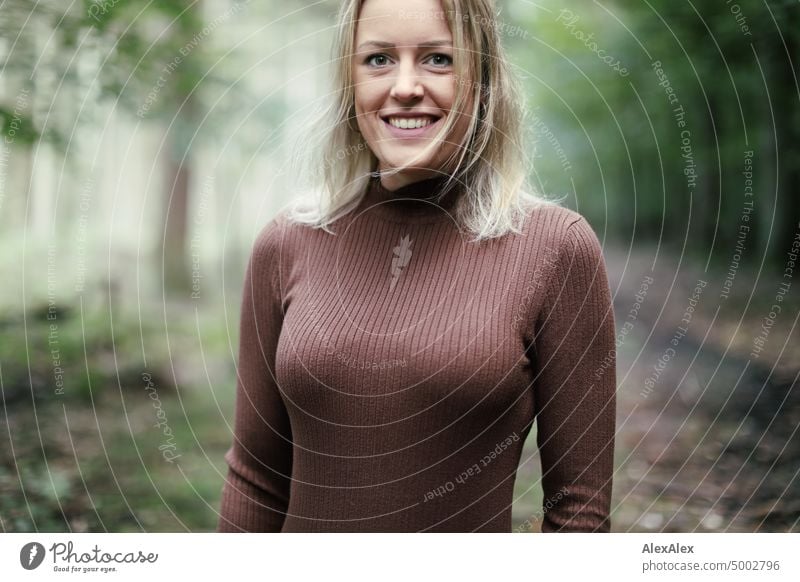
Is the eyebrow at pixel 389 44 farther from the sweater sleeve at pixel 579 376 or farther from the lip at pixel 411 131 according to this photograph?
the sweater sleeve at pixel 579 376

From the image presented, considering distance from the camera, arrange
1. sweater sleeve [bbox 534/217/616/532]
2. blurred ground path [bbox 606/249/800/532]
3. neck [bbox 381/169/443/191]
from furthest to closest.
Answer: blurred ground path [bbox 606/249/800/532] < neck [bbox 381/169/443/191] < sweater sleeve [bbox 534/217/616/532]

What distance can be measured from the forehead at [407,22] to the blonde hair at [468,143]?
0.02 m

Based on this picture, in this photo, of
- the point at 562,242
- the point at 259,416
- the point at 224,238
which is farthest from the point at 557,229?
the point at 224,238

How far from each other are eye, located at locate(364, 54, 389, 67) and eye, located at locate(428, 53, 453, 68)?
83 mm

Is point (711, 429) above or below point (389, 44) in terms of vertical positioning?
below

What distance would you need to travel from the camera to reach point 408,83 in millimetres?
1229

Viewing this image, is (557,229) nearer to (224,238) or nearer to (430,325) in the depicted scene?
(430,325)

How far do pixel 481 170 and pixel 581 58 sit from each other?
459cm

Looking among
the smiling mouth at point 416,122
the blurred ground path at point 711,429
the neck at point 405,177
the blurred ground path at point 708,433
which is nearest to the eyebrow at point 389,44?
the smiling mouth at point 416,122

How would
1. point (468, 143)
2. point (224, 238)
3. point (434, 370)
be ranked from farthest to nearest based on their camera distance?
point (224, 238), point (468, 143), point (434, 370)

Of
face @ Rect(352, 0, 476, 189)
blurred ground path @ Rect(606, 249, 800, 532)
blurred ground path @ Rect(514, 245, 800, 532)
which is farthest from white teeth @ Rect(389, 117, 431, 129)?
blurred ground path @ Rect(606, 249, 800, 532)

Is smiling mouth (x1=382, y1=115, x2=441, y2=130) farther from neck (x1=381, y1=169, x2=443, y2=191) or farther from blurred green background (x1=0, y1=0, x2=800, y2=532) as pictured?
blurred green background (x1=0, y1=0, x2=800, y2=532)

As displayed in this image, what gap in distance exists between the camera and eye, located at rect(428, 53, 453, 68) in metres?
1.24

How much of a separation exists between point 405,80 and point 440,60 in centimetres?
7
